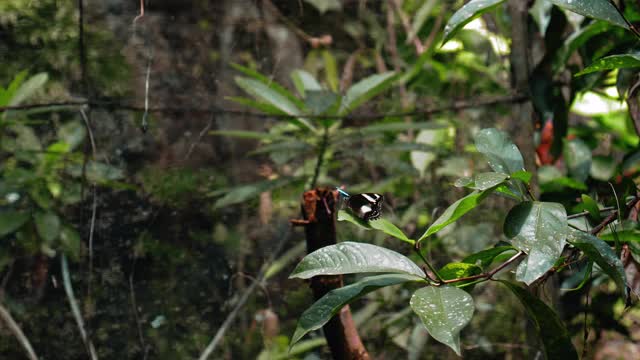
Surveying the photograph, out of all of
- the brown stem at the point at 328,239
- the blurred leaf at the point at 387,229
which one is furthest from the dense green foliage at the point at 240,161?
the blurred leaf at the point at 387,229

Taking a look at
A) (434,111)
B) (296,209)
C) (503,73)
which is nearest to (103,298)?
(296,209)

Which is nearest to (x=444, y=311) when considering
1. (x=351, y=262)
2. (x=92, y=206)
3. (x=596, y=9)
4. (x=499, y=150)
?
(x=351, y=262)

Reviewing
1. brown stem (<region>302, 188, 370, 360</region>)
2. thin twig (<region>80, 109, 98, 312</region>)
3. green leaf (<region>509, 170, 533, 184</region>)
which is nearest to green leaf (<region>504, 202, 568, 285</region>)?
green leaf (<region>509, 170, 533, 184</region>)

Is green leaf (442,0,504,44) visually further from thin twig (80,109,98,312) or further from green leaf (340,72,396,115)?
thin twig (80,109,98,312)

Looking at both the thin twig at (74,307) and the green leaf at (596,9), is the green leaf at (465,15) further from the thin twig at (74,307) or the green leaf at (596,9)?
the thin twig at (74,307)

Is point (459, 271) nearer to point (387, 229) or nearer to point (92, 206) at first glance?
point (387, 229)
